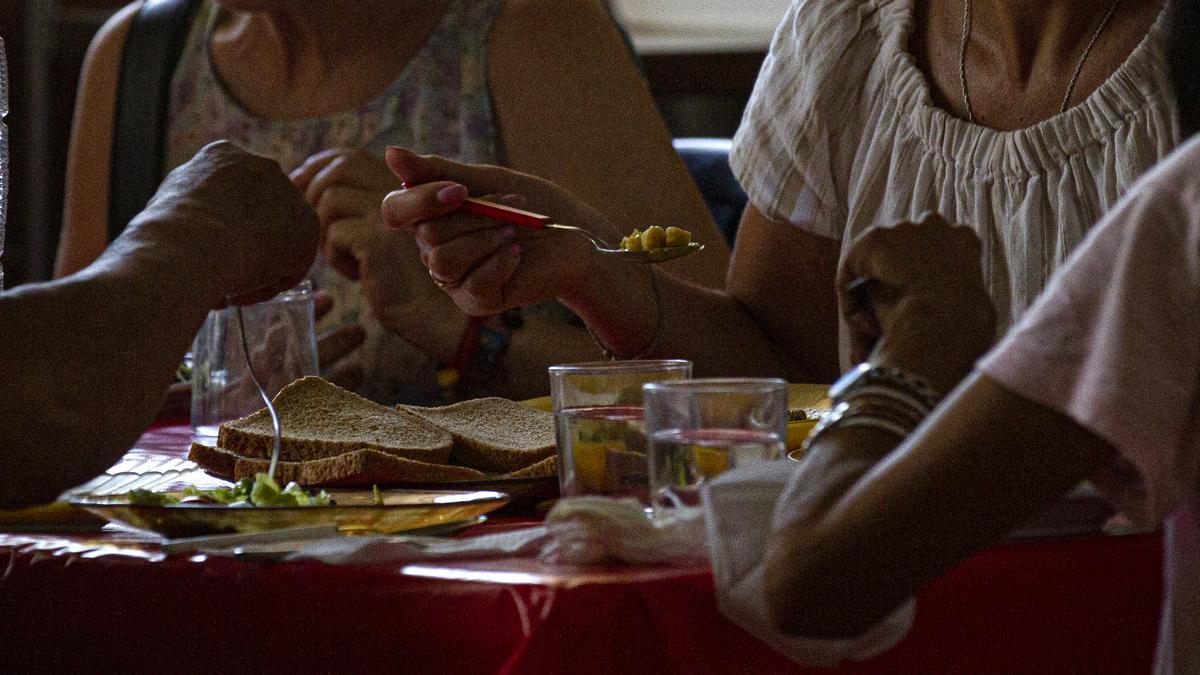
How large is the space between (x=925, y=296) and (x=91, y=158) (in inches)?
81.2

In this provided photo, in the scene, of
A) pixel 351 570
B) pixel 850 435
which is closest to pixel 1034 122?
pixel 850 435

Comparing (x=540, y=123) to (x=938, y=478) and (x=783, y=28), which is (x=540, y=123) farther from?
(x=938, y=478)

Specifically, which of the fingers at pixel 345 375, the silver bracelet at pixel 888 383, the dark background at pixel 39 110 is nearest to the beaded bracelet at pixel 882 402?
the silver bracelet at pixel 888 383

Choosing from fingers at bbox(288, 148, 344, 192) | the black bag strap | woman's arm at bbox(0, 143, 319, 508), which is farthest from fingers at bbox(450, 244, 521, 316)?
the black bag strap

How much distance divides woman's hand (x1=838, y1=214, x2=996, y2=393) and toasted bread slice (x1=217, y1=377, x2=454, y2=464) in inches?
16.3

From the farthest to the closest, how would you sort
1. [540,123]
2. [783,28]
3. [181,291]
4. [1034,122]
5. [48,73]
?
[48,73] < [540,123] < [783,28] < [1034,122] < [181,291]

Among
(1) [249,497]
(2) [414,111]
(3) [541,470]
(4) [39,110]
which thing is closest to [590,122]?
(2) [414,111]

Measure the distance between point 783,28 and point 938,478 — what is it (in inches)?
46.5

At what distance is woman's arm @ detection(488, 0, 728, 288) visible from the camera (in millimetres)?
2135

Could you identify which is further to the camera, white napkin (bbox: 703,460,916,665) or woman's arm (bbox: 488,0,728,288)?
woman's arm (bbox: 488,0,728,288)

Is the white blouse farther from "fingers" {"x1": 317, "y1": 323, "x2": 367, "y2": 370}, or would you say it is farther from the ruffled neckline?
"fingers" {"x1": 317, "y1": 323, "x2": 367, "y2": 370}

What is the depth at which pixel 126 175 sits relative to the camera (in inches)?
93.0

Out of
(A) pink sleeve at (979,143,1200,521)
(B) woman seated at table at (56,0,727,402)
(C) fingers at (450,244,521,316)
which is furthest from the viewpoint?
(B) woman seated at table at (56,0,727,402)

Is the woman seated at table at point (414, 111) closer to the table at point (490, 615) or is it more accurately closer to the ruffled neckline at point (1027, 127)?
the ruffled neckline at point (1027, 127)
